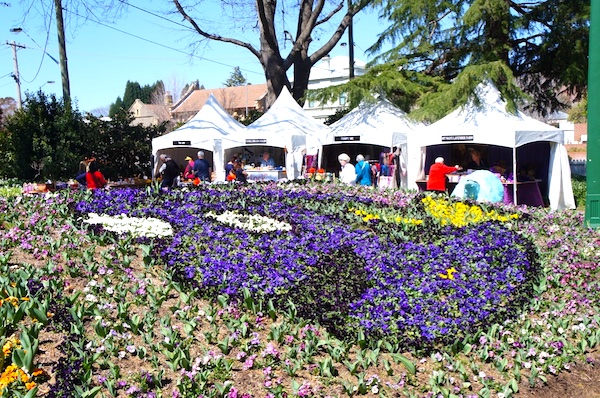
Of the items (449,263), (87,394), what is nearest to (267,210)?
(449,263)

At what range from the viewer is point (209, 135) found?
21797mm

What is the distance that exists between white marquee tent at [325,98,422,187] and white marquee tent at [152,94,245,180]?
150 inches

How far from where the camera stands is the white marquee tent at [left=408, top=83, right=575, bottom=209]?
15.1 meters

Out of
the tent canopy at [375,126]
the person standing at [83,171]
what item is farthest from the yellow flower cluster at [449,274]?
the tent canopy at [375,126]

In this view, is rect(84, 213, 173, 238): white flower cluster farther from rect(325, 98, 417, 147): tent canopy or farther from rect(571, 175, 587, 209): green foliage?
rect(571, 175, 587, 209): green foliage

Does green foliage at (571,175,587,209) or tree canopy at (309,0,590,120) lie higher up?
tree canopy at (309,0,590,120)

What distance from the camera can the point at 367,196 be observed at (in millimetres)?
11086

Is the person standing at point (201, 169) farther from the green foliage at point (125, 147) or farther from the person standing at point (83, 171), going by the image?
the green foliage at point (125, 147)

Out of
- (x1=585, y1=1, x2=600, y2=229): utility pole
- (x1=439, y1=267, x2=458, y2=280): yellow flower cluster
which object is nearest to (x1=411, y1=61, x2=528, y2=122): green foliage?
(x1=585, y1=1, x2=600, y2=229): utility pole

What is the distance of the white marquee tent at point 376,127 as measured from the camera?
60.3 ft

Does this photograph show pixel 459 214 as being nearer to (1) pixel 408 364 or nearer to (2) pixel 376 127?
(1) pixel 408 364

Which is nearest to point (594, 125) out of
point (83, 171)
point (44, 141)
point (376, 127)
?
point (376, 127)

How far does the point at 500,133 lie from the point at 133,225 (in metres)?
10.8

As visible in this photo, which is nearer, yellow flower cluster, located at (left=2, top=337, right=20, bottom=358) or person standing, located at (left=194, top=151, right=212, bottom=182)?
yellow flower cluster, located at (left=2, top=337, right=20, bottom=358)
